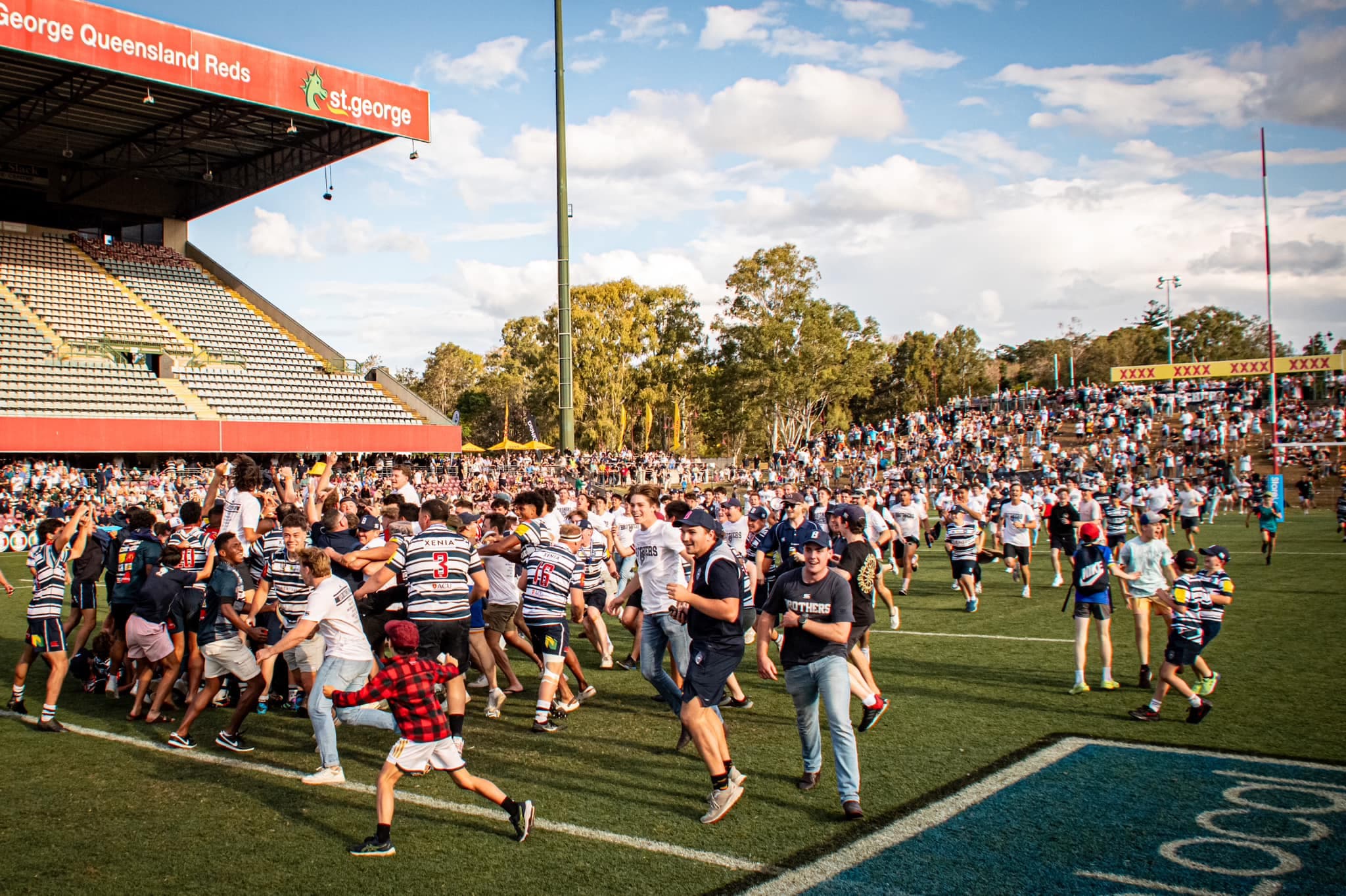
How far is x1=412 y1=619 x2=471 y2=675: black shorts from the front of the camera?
7.57 metres

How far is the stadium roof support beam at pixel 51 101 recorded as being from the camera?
28.8 meters

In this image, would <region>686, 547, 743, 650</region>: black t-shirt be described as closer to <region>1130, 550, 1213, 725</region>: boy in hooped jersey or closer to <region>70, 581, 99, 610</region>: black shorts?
<region>1130, 550, 1213, 725</region>: boy in hooped jersey

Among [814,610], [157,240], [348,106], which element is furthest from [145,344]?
[814,610]

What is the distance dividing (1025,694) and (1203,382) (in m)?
51.2

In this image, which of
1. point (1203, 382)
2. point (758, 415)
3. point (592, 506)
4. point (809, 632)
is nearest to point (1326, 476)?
point (1203, 382)

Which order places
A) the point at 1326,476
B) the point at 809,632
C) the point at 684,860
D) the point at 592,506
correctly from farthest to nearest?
the point at 1326,476, the point at 592,506, the point at 809,632, the point at 684,860

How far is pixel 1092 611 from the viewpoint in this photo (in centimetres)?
926

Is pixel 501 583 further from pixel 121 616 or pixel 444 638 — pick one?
pixel 121 616

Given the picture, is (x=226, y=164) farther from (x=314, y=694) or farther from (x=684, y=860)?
(x=684, y=860)

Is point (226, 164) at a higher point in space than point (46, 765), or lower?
higher

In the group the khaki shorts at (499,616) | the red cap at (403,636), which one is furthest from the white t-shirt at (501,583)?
the red cap at (403,636)

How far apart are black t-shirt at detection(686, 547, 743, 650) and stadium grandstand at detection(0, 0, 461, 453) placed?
2846 centimetres

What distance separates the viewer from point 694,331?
2263 inches

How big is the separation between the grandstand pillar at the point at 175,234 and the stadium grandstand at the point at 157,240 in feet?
0.25
